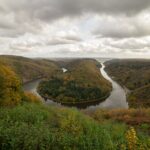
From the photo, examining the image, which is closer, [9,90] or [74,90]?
[9,90]

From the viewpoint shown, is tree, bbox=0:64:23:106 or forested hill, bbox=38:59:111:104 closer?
tree, bbox=0:64:23:106

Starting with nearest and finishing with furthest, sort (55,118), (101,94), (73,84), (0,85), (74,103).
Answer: (55,118) → (0,85) → (74,103) → (101,94) → (73,84)

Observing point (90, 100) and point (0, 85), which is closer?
point (0, 85)

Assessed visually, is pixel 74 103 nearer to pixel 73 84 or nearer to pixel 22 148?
pixel 73 84

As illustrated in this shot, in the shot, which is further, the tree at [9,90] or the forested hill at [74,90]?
the forested hill at [74,90]

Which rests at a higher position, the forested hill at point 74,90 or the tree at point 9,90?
the tree at point 9,90

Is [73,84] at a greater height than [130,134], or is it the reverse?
[130,134]

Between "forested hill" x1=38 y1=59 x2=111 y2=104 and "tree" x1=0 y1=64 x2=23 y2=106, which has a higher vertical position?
"tree" x1=0 y1=64 x2=23 y2=106

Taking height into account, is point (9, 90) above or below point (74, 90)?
above

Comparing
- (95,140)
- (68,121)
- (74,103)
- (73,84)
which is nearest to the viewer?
(95,140)

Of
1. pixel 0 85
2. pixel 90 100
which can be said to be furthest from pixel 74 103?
pixel 0 85

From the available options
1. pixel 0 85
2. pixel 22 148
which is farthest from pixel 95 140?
pixel 0 85
